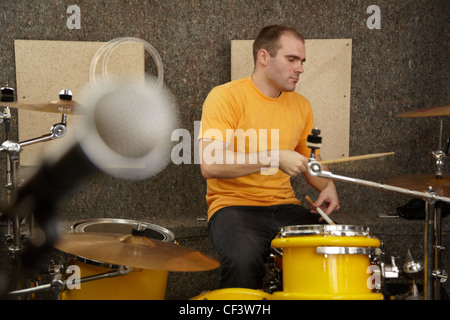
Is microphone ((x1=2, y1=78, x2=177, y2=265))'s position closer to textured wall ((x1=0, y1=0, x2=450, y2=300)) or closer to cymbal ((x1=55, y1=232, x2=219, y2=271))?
cymbal ((x1=55, y1=232, x2=219, y2=271))

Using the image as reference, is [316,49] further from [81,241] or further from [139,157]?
[139,157]

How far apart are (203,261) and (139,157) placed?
0.84m

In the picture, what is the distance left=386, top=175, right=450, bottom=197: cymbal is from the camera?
76.0 inches

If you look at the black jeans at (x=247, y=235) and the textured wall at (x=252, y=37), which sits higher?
the textured wall at (x=252, y=37)

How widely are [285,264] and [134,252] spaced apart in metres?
0.48

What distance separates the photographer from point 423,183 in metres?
1.98

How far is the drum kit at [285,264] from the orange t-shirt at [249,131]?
418 millimetres

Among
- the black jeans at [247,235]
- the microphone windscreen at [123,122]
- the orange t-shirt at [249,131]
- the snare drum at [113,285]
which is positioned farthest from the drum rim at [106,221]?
the microphone windscreen at [123,122]

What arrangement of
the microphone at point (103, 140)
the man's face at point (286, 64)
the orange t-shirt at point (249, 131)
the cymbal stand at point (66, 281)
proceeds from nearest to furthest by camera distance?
the microphone at point (103, 140), the cymbal stand at point (66, 281), the orange t-shirt at point (249, 131), the man's face at point (286, 64)

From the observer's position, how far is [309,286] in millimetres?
1456

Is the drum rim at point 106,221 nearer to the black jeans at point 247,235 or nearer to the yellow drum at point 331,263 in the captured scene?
the black jeans at point 247,235

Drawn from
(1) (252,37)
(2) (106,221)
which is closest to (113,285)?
(2) (106,221)

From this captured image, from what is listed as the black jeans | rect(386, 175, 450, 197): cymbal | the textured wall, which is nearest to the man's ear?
the textured wall

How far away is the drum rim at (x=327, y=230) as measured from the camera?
1450mm
